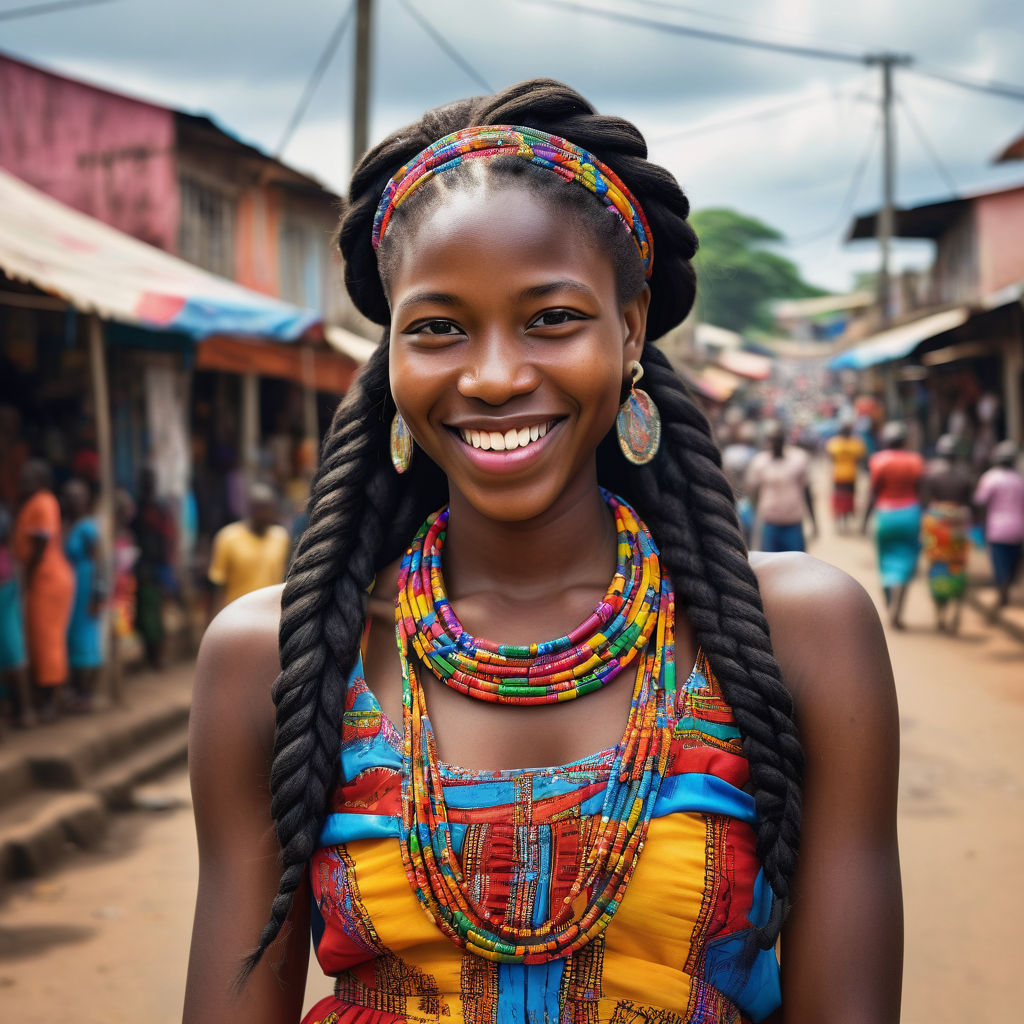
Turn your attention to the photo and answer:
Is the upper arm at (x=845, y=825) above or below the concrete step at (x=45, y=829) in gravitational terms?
above

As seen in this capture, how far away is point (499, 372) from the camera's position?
1443 millimetres

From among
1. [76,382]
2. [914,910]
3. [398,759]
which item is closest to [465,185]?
[398,759]

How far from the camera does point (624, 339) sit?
1.61 m

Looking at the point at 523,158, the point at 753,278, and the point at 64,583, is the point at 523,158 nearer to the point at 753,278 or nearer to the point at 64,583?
the point at 64,583

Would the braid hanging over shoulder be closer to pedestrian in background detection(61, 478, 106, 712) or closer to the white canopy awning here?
pedestrian in background detection(61, 478, 106, 712)

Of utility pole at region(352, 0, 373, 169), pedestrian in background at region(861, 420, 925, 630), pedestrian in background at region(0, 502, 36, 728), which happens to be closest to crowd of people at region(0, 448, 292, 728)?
pedestrian in background at region(0, 502, 36, 728)

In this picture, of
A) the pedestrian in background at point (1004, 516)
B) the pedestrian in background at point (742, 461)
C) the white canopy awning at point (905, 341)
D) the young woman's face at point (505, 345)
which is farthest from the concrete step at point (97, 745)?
the white canopy awning at point (905, 341)

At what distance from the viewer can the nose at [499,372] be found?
144 centimetres

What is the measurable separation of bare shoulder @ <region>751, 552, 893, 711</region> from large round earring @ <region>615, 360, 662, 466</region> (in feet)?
0.94

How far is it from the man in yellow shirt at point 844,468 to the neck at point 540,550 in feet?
48.7

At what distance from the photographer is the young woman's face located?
4.71ft

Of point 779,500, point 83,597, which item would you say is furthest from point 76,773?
point 779,500

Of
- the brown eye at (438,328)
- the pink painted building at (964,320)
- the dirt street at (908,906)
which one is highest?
the pink painted building at (964,320)

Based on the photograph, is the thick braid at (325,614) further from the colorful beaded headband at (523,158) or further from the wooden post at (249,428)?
the wooden post at (249,428)
